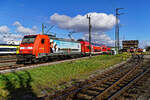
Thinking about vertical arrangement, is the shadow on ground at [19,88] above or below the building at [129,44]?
below

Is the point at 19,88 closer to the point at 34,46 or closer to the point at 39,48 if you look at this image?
the point at 34,46

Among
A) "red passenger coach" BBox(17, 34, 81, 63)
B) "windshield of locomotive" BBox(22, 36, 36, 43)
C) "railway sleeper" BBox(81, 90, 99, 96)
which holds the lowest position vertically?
"railway sleeper" BBox(81, 90, 99, 96)

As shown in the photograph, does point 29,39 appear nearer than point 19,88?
No

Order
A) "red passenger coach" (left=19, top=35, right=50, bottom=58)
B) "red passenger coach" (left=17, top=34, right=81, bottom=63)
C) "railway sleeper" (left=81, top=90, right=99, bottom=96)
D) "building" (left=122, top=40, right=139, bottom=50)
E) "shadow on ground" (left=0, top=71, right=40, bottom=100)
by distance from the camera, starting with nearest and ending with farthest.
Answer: "shadow on ground" (left=0, top=71, right=40, bottom=100) < "railway sleeper" (left=81, top=90, right=99, bottom=96) < "red passenger coach" (left=17, top=34, right=81, bottom=63) < "red passenger coach" (left=19, top=35, right=50, bottom=58) < "building" (left=122, top=40, right=139, bottom=50)

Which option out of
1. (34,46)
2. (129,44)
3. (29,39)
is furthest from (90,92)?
(129,44)

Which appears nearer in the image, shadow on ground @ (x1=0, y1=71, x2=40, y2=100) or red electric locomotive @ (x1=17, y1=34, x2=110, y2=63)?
shadow on ground @ (x1=0, y1=71, x2=40, y2=100)

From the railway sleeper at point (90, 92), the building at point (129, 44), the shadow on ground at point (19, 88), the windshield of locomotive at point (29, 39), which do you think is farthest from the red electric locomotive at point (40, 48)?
the building at point (129, 44)

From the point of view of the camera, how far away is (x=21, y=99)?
5551 millimetres

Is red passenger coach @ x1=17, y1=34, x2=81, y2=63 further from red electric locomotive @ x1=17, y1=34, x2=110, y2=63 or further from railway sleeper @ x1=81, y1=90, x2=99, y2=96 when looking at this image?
railway sleeper @ x1=81, y1=90, x2=99, y2=96

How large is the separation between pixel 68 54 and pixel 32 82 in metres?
13.3


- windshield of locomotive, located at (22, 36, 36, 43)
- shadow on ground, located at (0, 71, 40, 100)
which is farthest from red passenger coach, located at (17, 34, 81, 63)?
shadow on ground, located at (0, 71, 40, 100)

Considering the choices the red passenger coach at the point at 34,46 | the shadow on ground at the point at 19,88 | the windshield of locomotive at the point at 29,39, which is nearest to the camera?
the shadow on ground at the point at 19,88

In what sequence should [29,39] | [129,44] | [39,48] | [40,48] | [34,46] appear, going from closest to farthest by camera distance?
[34,46] < [39,48] < [40,48] < [29,39] < [129,44]

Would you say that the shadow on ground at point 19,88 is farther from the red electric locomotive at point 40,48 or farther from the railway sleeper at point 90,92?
the red electric locomotive at point 40,48
